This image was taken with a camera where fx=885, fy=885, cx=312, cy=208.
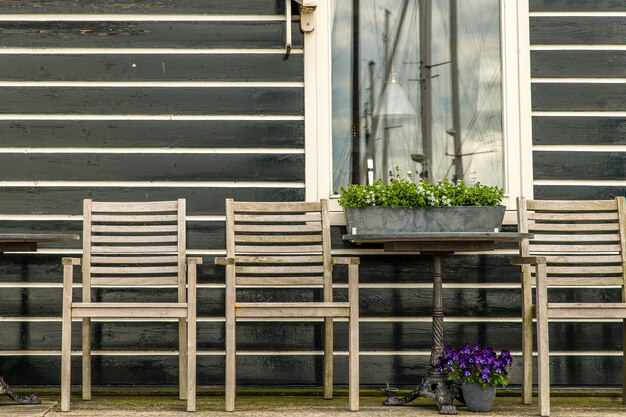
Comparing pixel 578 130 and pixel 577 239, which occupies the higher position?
pixel 578 130

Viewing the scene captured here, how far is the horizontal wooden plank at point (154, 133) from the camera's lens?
463 centimetres

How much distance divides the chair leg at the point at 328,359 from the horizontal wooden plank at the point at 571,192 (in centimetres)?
131

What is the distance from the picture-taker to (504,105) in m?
4.71

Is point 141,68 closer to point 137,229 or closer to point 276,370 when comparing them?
point 137,229

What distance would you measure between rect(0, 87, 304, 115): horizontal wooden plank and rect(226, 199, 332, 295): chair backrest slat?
1.89ft

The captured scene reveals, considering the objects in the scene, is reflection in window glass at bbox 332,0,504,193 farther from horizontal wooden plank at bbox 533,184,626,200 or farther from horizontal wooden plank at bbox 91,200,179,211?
horizontal wooden plank at bbox 91,200,179,211

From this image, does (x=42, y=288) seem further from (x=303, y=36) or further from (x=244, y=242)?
(x=303, y=36)

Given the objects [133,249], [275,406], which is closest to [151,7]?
[133,249]

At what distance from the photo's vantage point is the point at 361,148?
4.71 metres

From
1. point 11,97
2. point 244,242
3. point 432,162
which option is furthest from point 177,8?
point 432,162

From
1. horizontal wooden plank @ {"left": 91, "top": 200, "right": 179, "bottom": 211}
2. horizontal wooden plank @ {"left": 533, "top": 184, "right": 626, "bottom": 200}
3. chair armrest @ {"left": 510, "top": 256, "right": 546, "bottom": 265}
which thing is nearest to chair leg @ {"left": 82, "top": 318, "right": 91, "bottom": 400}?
horizontal wooden plank @ {"left": 91, "top": 200, "right": 179, "bottom": 211}

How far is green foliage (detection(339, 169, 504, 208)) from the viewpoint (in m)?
4.38

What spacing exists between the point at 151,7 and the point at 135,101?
0.50 metres

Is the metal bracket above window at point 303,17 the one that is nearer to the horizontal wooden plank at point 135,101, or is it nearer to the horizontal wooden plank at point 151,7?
the horizontal wooden plank at point 151,7
